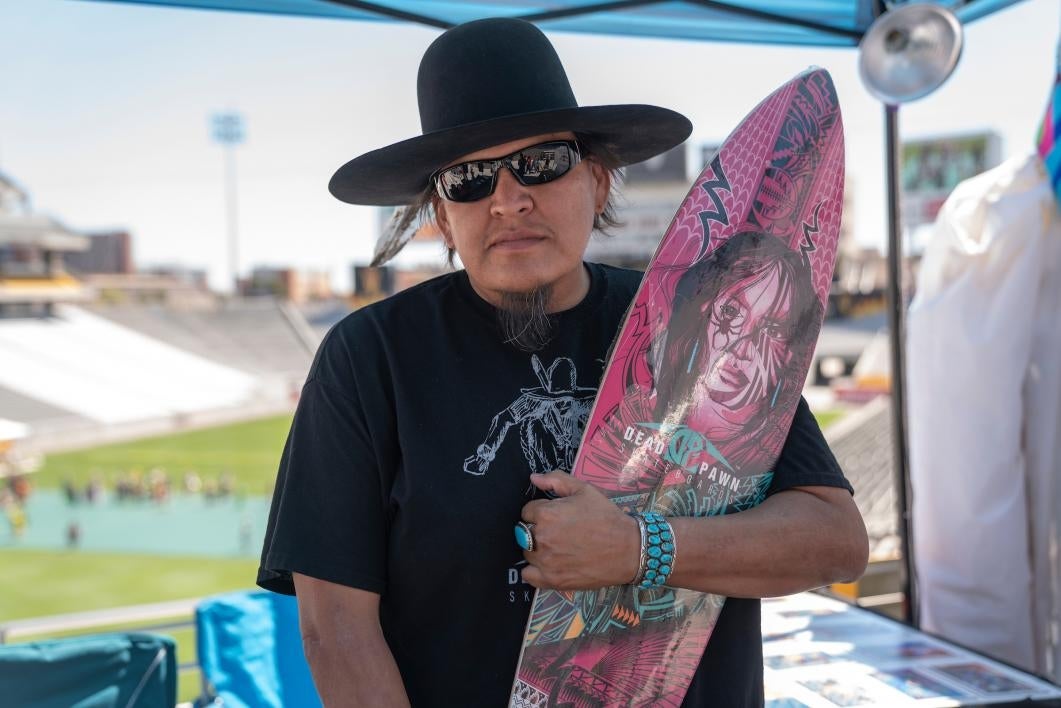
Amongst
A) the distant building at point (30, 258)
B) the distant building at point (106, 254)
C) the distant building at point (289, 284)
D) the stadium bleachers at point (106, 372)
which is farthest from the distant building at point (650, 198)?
the distant building at point (106, 254)

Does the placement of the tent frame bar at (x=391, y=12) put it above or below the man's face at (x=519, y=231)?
above

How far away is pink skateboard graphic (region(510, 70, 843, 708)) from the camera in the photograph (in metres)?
1.25

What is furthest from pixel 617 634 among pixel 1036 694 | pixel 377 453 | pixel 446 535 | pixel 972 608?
pixel 972 608

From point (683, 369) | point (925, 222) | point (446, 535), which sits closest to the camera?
point (446, 535)

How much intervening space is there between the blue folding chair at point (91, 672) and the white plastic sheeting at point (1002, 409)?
251 centimetres

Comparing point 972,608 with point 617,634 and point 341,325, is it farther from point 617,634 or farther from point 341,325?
point 341,325

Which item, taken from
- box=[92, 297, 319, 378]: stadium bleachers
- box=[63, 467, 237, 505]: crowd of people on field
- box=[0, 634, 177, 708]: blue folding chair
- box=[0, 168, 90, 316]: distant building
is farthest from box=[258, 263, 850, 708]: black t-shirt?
box=[0, 168, 90, 316]: distant building

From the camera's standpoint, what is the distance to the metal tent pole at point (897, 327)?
3.13 meters

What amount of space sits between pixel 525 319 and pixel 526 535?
30 centimetres

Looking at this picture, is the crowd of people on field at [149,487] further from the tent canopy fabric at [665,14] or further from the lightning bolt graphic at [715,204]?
the lightning bolt graphic at [715,204]

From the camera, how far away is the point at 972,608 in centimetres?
289

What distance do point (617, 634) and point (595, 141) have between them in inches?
29.0

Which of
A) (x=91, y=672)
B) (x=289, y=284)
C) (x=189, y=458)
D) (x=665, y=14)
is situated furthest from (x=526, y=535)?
(x=289, y=284)

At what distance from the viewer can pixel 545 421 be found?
1.18 meters
